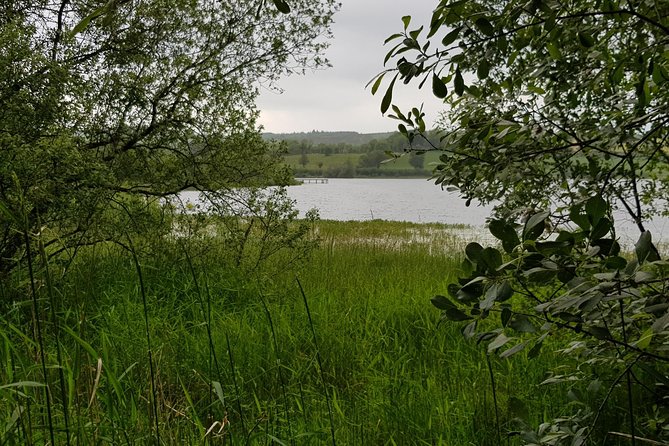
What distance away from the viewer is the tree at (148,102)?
161 inches

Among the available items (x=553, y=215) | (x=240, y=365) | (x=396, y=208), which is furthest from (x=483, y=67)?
(x=396, y=208)

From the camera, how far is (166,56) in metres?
5.57

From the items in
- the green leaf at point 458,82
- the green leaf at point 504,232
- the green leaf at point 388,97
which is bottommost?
the green leaf at point 504,232

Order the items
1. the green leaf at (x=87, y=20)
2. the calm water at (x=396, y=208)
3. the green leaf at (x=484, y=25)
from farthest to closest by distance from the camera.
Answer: the calm water at (x=396, y=208)
the green leaf at (x=484, y=25)
the green leaf at (x=87, y=20)

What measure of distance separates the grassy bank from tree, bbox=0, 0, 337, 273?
2.52 feet

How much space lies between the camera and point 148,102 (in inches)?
209

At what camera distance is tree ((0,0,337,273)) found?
161 inches

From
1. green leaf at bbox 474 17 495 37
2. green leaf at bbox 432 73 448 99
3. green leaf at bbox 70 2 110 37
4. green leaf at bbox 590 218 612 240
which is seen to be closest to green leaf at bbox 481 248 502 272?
green leaf at bbox 590 218 612 240

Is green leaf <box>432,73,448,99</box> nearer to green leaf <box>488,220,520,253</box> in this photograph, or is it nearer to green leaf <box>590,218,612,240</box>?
green leaf <box>488,220,520,253</box>

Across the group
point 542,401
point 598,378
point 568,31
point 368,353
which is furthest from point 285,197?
point 598,378

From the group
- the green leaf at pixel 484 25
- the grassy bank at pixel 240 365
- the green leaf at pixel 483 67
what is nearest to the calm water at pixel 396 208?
the grassy bank at pixel 240 365

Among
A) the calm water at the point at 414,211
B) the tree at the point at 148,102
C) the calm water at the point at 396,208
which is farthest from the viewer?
the calm water at the point at 396,208

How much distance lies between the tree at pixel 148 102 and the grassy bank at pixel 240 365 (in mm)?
767

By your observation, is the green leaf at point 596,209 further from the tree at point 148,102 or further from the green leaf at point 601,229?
the tree at point 148,102
